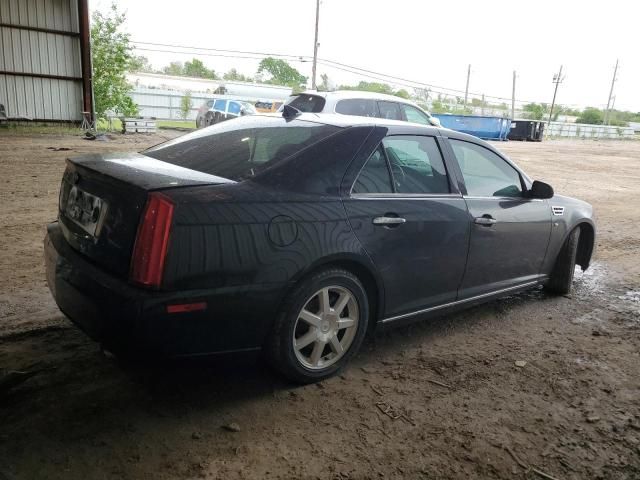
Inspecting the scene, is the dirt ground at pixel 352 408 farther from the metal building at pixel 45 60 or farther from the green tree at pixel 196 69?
the green tree at pixel 196 69

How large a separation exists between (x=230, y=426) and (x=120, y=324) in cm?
73

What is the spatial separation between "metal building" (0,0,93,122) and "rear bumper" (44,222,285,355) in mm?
18002

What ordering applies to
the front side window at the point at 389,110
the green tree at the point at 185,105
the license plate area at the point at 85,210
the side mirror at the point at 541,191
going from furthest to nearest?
the green tree at the point at 185,105 < the front side window at the point at 389,110 < the side mirror at the point at 541,191 < the license plate area at the point at 85,210

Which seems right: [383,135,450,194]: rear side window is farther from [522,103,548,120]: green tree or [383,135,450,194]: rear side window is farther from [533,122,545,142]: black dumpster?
[522,103,548,120]: green tree

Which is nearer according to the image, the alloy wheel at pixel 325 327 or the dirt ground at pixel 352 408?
the dirt ground at pixel 352 408

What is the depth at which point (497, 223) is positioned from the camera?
12.5ft

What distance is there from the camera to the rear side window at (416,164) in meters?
3.32

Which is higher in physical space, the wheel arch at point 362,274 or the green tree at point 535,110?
the green tree at point 535,110

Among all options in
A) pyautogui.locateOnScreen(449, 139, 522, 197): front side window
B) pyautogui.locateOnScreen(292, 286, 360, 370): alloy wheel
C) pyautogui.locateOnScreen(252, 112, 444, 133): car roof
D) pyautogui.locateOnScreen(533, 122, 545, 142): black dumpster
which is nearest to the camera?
pyautogui.locateOnScreen(292, 286, 360, 370): alloy wheel

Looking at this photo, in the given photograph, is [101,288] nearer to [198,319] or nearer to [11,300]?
[198,319]

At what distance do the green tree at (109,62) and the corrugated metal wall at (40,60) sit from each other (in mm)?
2036

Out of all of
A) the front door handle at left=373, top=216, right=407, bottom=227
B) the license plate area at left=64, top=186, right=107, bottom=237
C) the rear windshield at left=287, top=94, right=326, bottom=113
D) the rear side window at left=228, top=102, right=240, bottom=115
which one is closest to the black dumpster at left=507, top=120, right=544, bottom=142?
the rear side window at left=228, top=102, right=240, bottom=115

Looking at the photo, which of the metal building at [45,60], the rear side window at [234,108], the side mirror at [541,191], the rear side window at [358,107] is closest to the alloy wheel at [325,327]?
the side mirror at [541,191]

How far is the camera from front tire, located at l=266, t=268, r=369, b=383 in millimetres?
2748
